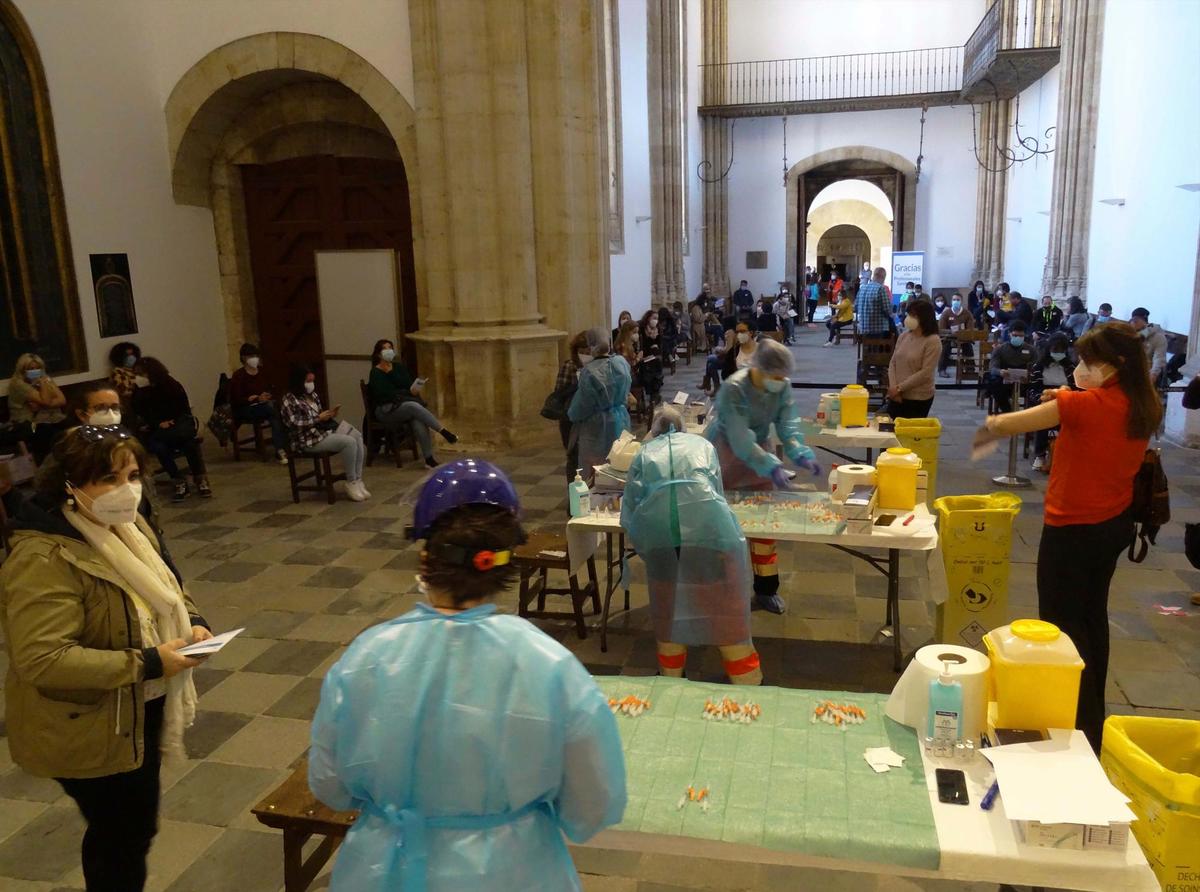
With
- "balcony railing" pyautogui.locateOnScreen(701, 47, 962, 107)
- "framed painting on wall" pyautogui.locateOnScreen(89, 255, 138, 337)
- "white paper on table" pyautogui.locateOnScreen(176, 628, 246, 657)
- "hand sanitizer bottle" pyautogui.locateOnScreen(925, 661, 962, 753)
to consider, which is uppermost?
"balcony railing" pyautogui.locateOnScreen(701, 47, 962, 107)

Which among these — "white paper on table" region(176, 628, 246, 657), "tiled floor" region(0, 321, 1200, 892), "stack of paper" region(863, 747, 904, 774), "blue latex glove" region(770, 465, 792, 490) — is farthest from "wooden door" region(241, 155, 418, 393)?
"stack of paper" region(863, 747, 904, 774)

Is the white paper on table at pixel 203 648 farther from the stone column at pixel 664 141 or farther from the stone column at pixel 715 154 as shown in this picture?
the stone column at pixel 715 154

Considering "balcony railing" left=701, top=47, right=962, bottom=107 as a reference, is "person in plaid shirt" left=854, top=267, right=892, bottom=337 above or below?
below

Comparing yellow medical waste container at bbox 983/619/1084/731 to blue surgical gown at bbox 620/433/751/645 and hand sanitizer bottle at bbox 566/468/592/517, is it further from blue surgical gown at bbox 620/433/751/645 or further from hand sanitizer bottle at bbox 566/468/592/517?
hand sanitizer bottle at bbox 566/468/592/517

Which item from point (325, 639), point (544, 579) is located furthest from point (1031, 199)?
point (325, 639)

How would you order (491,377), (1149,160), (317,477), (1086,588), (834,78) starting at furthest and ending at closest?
(834,78) → (1149,160) → (491,377) → (317,477) → (1086,588)

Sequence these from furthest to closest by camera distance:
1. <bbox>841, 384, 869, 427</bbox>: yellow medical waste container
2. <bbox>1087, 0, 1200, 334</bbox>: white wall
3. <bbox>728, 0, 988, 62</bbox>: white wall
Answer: <bbox>728, 0, 988, 62</bbox>: white wall
<bbox>1087, 0, 1200, 334</bbox>: white wall
<bbox>841, 384, 869, 427</bbox>: yellow medical waste container

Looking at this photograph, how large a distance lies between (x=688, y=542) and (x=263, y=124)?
9470 mm

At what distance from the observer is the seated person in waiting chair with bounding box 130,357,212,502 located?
854 centimetres

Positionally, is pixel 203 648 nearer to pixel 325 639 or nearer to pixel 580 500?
pixel 580 500

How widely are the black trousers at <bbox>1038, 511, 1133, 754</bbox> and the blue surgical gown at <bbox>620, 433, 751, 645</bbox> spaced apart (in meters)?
1.20

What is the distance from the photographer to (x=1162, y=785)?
2469 mm

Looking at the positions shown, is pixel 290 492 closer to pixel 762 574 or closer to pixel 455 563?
pixel 762 574

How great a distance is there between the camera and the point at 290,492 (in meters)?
8.77
